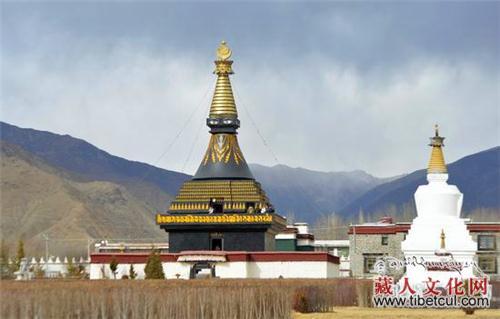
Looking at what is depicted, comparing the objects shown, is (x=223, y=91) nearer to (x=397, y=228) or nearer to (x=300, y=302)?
(x=397, y=228)

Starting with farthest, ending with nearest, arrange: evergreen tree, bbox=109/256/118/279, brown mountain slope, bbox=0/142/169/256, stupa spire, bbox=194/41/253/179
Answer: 1. brown mountain slope, bbox=0/142/169/256
2. stupa spire, bbox=194/41/253/179
3. evergreen tree, bbox=109/256/118/279

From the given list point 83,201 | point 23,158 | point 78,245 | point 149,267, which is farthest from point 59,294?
point 23,158

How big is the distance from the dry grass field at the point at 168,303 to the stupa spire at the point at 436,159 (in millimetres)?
20038

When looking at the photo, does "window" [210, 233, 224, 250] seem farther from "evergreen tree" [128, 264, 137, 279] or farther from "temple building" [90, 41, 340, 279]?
"evergreen tree" [128, 264, 137, 279]

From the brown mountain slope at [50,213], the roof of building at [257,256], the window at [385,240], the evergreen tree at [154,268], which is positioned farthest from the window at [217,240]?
the brown mountain slope at [50,213]

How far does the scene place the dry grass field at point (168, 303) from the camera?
45125 millimetres

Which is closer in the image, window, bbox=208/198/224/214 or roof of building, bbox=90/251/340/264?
roof of building, bbox=90/251/340/264

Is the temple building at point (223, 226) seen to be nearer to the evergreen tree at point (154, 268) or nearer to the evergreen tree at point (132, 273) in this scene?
the evergreen tree at point (132, 273)

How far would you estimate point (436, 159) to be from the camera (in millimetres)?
69875

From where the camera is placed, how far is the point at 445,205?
226 ft

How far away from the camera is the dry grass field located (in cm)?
4512

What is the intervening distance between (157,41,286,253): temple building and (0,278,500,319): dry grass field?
57.7ft

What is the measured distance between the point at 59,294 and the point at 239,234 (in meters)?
23.7

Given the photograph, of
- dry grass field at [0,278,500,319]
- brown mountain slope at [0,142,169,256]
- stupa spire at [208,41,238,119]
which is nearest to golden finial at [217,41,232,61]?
stupa spire at [208,41,238,119]
